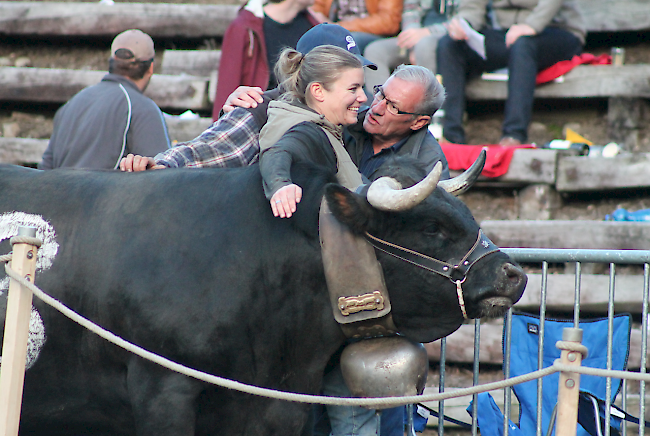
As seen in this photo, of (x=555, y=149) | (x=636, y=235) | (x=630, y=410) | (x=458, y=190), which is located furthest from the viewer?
(x=555, y=149)

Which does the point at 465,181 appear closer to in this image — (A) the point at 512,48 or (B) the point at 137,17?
(A) the point at 512,48

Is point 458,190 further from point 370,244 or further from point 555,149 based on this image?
point 555,149

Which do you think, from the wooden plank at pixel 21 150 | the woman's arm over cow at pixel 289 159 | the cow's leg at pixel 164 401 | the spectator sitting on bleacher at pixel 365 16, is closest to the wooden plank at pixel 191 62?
the spectator sitting on bleacher at pixel 365 16

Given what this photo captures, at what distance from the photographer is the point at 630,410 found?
4.45 meters

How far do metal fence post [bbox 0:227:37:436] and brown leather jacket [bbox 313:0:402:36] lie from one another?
14.7 feet

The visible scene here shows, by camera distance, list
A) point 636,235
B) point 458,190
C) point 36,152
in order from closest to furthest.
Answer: point 458,190, point 636,235, point 36,152

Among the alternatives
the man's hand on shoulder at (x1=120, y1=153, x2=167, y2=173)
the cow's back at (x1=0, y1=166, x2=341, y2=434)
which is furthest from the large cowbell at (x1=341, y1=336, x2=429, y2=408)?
the man's hand on shoulder at (x1=120, y1=153, x2=167, y2=173)

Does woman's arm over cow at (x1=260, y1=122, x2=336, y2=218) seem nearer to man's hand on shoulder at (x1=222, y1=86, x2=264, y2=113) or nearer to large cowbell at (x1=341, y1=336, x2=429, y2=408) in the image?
man's hand on shoulder at (x1=222, y1=86, x2=264, y2=113)

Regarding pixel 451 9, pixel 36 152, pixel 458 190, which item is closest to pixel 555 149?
pixel 451 9

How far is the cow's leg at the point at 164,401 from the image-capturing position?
2.73m

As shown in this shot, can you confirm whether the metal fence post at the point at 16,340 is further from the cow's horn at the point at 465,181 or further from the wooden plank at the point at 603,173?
the wooden plank at the point at 603,173

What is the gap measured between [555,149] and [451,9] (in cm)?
161

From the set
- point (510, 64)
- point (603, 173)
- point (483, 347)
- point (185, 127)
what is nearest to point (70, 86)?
point (185, 127)

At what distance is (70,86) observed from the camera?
720 cm
